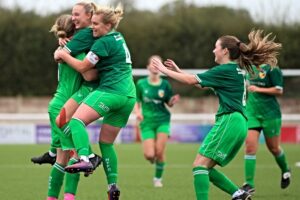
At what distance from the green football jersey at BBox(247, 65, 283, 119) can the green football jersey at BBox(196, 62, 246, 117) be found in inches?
131

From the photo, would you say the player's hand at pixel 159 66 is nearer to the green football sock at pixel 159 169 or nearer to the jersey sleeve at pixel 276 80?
the jersey sleeve at pixel 276 80

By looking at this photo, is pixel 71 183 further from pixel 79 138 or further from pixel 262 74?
pixel 262 74

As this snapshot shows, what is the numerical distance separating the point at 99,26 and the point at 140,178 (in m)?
6.15

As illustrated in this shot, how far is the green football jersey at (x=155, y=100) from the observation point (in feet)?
46.4

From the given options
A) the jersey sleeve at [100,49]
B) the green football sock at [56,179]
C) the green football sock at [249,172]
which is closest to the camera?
the jersey sleeve at [100,49]

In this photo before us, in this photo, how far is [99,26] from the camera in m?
8.73

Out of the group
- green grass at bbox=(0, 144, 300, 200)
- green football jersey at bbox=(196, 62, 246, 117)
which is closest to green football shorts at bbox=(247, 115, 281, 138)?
green grass at bbox=(0, 144, 300, 200)

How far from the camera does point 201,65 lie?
104 ft

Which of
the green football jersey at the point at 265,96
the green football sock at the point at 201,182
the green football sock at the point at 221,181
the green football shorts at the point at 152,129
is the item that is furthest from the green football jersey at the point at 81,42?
the green football shorts at the point at 152,129

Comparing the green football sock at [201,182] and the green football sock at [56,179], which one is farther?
the green football sock at [56,179]

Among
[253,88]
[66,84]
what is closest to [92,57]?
[66,84]

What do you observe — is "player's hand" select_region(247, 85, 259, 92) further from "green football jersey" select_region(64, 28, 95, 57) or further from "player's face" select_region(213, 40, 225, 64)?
"green football jersey" select_region(64, 28, 95, 57)

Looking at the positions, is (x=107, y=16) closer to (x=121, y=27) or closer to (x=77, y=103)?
(x=77, y=103)

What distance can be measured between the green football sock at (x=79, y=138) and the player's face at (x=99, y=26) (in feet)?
3.40
